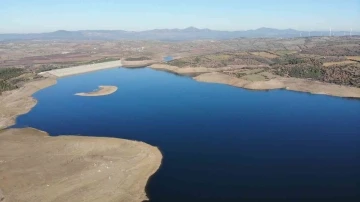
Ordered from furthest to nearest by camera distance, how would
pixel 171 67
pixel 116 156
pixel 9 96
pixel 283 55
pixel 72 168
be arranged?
pixel 283 55
pixel 171 67
pixel 9 96
pixel 116 156
pixel 72 168

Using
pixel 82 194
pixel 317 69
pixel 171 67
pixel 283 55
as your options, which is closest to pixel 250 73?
pixel 317 69

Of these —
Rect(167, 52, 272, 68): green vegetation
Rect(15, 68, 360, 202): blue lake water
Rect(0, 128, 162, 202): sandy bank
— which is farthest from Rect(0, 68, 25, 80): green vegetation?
Rect(0, 128, 162, 202): sandy bank

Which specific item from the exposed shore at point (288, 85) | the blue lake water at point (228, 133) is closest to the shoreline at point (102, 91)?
the blue lake water at point (228, 133)

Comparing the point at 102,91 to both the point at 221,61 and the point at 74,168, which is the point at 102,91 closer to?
the point at 74,168

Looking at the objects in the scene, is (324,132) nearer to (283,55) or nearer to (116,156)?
(116,156)

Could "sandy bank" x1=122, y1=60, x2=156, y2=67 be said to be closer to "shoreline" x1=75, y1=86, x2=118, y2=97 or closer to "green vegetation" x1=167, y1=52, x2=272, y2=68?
"green vegetation" x1=167, y1=52, x2=272, y2=68

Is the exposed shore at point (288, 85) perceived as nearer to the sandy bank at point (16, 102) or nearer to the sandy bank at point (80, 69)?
the sandy bank at point (80, 69)
